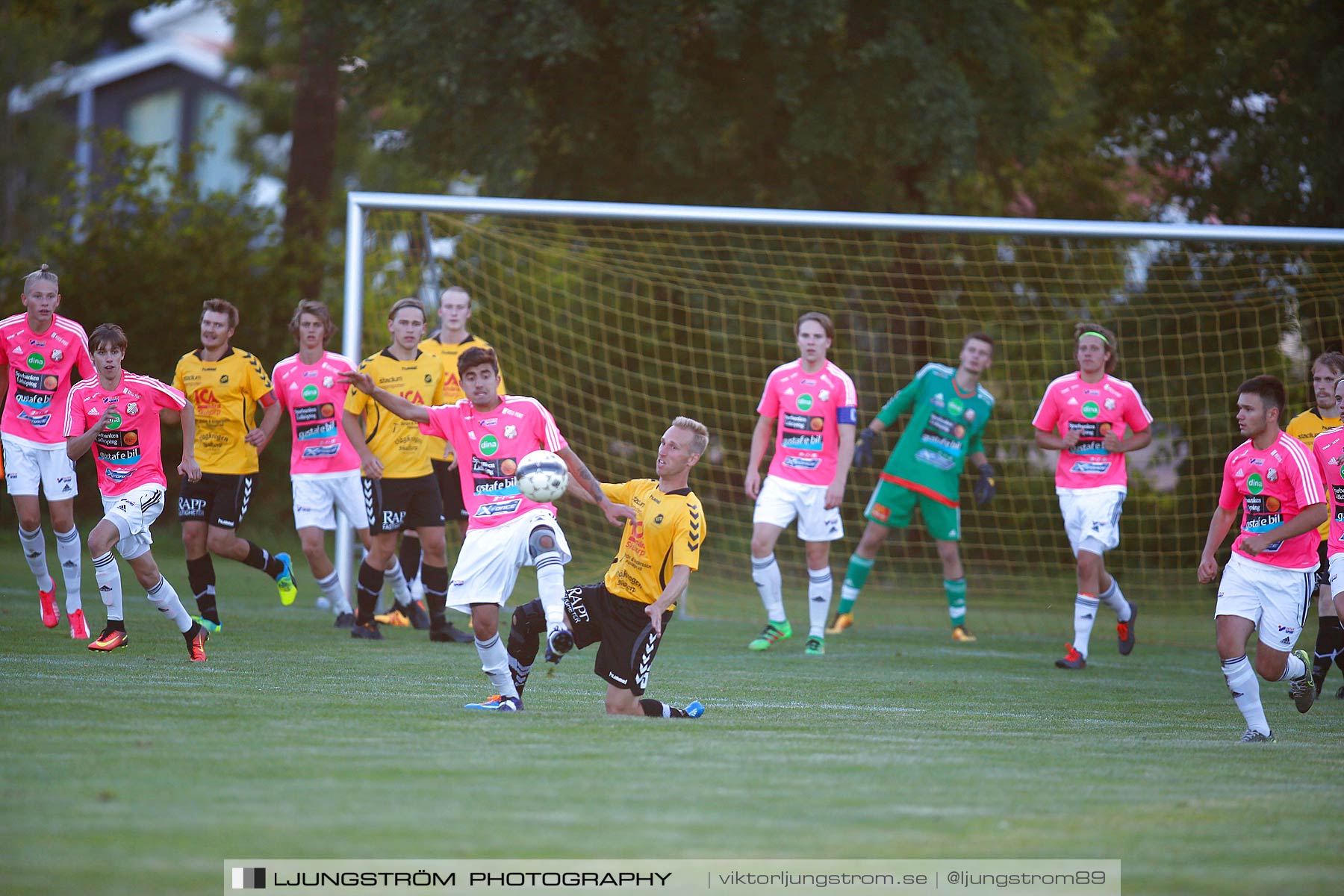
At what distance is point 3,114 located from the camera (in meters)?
27.1

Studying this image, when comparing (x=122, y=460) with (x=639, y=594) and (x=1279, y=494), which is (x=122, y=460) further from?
(x=1279, y=494)

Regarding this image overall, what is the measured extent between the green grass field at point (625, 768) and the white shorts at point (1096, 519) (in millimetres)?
911

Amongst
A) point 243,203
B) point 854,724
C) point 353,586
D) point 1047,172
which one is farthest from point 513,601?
point 1047,172

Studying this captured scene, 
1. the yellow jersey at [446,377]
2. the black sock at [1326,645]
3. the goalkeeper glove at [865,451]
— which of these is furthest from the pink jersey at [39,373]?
the black sock at [1326,645]

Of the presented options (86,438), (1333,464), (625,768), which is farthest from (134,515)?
(1333,464)

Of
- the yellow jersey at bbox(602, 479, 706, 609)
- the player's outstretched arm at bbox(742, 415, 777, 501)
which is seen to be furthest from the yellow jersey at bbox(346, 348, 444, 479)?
the yellow jersey at bbox(602, 479, 706, 609)

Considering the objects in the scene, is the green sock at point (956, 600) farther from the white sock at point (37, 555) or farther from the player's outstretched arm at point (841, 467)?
the white sock at point (37, 555)

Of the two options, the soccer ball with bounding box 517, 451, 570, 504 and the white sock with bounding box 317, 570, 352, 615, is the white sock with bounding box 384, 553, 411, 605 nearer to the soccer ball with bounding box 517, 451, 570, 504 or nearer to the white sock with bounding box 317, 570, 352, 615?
the white sock with bounding box 317, 570, 352, 615

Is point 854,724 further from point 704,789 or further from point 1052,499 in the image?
point 1052,499

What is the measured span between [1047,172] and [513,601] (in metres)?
10.0

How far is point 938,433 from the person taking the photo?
10.4 m

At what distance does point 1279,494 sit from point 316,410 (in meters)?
5.63

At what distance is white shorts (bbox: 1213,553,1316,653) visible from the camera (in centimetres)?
618

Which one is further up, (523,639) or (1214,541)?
(1214,541)
